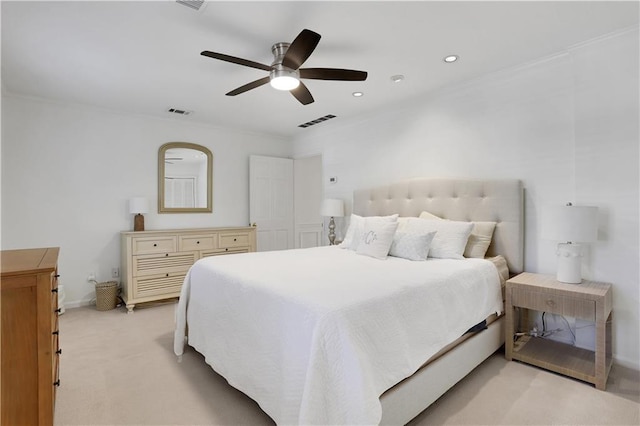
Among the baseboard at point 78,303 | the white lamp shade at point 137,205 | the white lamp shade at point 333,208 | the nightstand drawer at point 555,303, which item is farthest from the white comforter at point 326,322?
the baseboard at point 78,303

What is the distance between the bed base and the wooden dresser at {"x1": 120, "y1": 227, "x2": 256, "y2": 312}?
11.1 ft

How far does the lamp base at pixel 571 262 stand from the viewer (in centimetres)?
232

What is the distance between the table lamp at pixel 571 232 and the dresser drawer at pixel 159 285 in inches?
161

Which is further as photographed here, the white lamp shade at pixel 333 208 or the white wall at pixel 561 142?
the white lamp shade at pixel 333 208

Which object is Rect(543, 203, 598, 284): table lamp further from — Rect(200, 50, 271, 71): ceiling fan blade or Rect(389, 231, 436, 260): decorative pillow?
Rect(200, 50, 271, 71): ceiling fan blade

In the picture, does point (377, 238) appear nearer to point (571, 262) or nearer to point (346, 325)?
point (571, 262)

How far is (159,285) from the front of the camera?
12.9 ft

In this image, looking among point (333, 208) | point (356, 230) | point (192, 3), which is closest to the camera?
point (192, 3)

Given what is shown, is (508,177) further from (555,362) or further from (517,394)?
(517,394)

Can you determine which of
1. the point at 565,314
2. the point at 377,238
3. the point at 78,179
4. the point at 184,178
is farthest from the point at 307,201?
the point at 565,314

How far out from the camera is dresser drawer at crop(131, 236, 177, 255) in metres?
3.80

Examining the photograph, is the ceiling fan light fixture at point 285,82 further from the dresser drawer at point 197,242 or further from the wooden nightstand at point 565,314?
the dresser drawer at point 197,242

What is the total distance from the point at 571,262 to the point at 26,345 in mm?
3338

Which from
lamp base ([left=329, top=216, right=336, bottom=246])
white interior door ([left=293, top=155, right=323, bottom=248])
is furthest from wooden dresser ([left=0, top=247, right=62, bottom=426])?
white interior door ([left=293, top=155, right=323, bottom=248])
